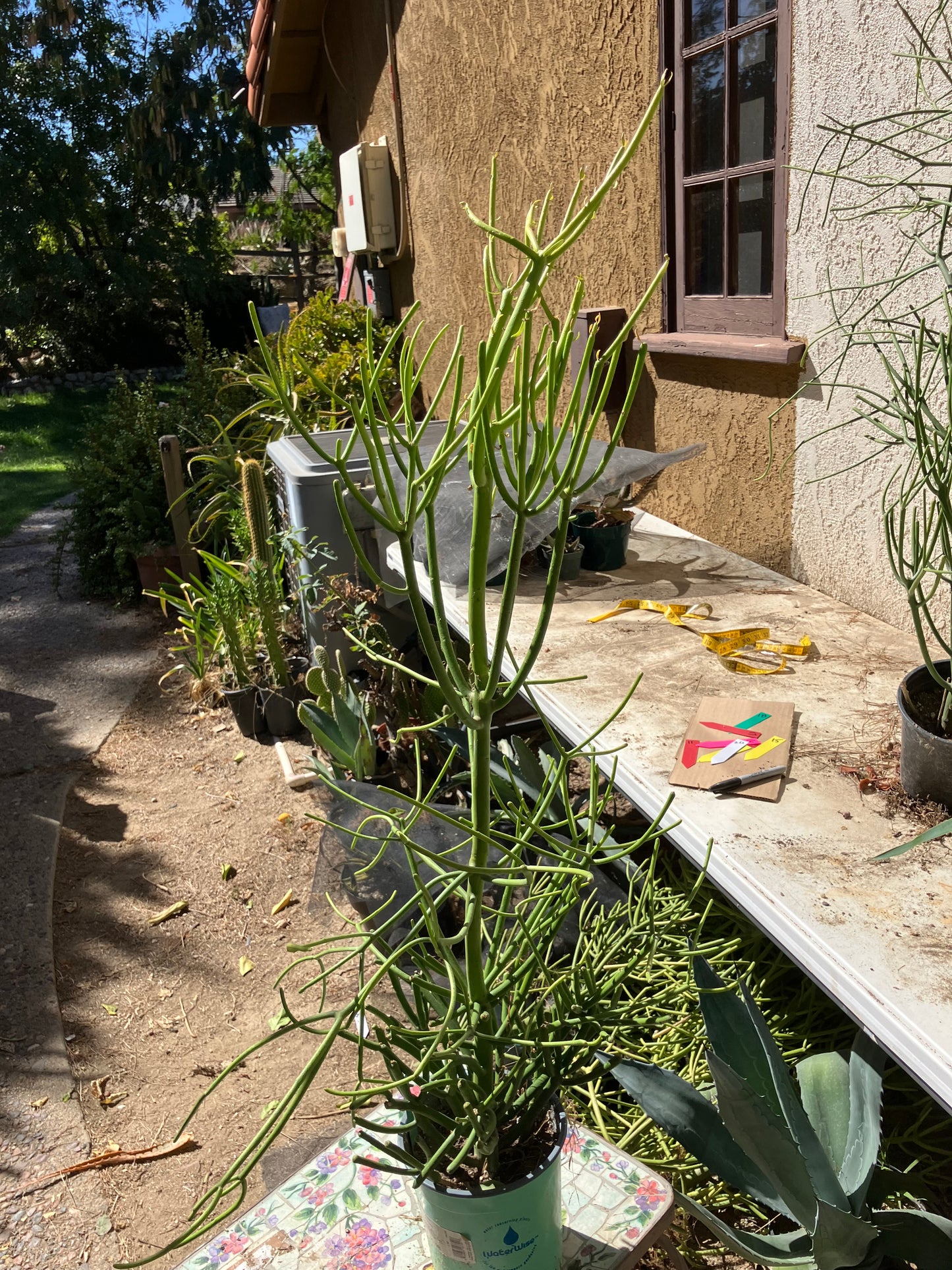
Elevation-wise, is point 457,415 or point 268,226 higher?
point 268,226

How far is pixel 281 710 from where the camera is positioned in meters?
4.32

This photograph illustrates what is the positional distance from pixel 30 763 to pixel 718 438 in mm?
3159

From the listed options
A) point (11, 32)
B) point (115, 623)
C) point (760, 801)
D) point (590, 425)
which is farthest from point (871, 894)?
point (11, 32)

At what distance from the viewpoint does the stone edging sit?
53.6 feet

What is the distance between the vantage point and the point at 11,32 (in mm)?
16906

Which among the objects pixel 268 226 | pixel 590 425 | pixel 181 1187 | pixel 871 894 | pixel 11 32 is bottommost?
pixel 181 1187

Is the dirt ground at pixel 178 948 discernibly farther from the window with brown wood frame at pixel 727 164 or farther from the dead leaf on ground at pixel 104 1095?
the window with brown wood frame at pixel 727 164

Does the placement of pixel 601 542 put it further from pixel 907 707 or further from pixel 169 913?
pixel 169 913

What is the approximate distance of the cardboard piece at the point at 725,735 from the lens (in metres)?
1.69

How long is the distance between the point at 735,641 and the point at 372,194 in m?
4.69

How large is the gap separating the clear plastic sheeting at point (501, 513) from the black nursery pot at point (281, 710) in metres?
1.59

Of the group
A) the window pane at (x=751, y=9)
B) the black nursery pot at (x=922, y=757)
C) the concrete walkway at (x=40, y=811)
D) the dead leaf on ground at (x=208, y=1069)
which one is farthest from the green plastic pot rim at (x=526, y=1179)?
the window pane at (x=751, y=9)

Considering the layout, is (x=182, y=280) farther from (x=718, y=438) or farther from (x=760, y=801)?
(x=760, y=801)

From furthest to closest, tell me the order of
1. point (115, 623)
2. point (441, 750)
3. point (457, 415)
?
point (115, 623)
point (441, 750)
point (457, 415)
